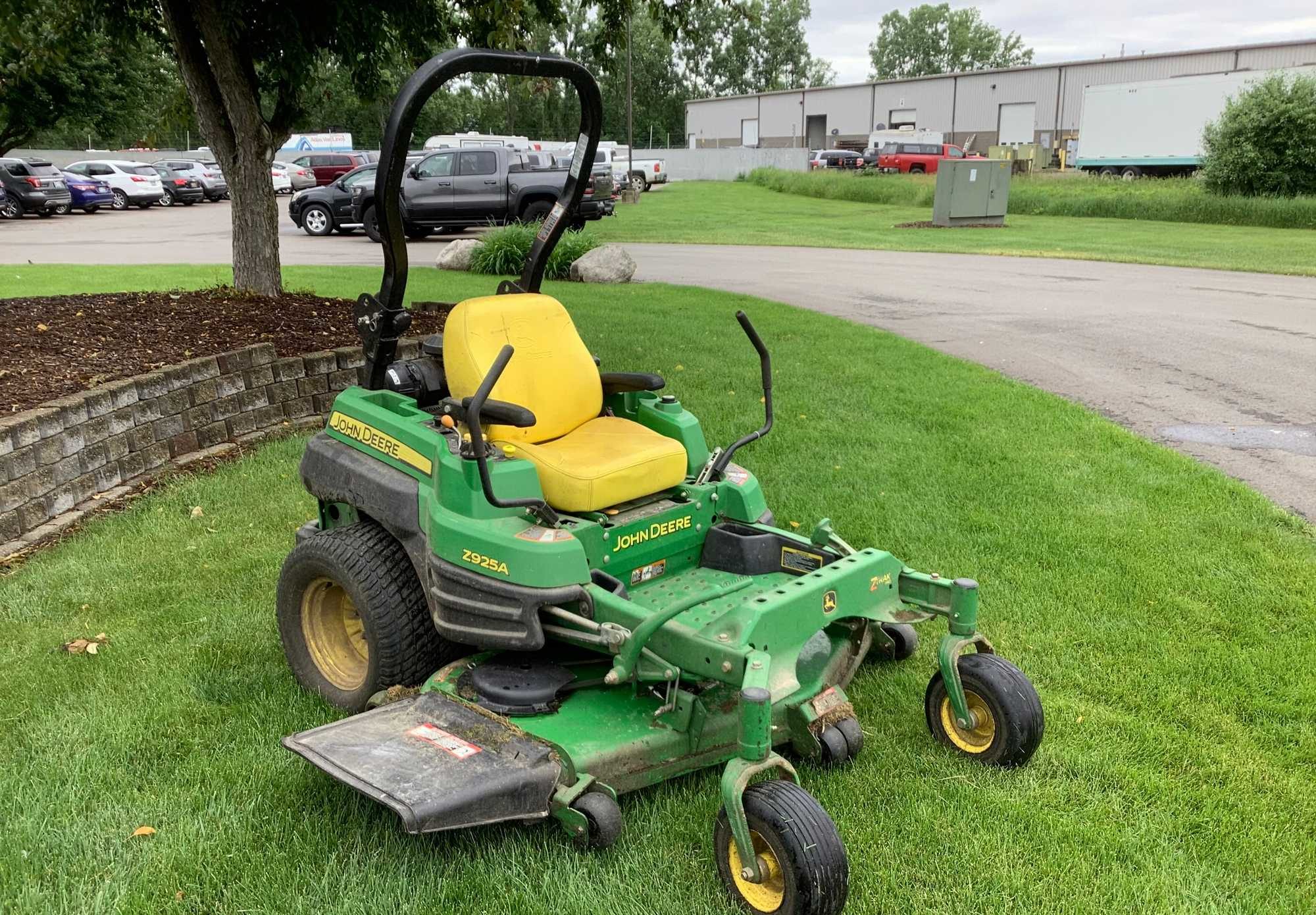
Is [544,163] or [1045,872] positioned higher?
[544,163]

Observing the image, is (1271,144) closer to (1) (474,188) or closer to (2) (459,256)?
(1) (474,188)

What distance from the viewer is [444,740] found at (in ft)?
10.1

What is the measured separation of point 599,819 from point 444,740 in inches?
21.2

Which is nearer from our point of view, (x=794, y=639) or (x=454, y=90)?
(x=794, y=639)

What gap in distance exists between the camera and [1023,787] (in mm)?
3244

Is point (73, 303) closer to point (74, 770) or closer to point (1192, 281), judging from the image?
point (74, 770)

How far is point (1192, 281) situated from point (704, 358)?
9.44 metres

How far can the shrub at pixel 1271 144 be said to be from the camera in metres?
26.4

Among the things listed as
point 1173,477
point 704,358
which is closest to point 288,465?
point 704,358

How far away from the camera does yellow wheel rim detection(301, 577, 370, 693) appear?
3885 millimetres

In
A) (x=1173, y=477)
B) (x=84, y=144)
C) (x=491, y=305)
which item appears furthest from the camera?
(x=84, y=144)

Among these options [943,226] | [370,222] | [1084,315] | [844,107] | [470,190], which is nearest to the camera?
[1084,315]

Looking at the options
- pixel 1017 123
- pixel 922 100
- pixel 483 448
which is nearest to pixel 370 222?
pixel 483 448

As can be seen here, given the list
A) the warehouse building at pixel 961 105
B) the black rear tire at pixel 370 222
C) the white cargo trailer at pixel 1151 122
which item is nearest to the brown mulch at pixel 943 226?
the black rear tire at pixel 370 222
